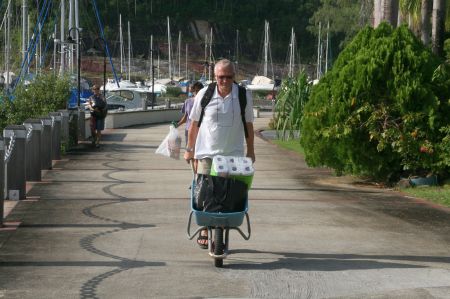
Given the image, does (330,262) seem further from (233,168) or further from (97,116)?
(97,116)

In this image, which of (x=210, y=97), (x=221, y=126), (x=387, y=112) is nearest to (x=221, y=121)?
(x=221, y=126)

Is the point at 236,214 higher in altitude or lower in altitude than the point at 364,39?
lower

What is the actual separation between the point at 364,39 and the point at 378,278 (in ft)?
32.1

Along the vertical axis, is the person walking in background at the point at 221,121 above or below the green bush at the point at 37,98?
above

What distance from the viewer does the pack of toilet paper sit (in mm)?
9945

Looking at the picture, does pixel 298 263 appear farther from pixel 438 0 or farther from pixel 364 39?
pixel 438 0

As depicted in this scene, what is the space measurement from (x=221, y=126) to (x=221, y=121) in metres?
0.05

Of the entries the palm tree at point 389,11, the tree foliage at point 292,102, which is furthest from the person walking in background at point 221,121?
the tree foliage at point 292,102

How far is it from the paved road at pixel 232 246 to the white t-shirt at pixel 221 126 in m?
1.05

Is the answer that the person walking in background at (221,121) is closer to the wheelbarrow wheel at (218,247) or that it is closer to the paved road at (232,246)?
the wheelbarrow wheel at (218,247)

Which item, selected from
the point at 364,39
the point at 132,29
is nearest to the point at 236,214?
the point at 364,39

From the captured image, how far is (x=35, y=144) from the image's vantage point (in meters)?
17.5

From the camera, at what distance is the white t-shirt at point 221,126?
1035cm

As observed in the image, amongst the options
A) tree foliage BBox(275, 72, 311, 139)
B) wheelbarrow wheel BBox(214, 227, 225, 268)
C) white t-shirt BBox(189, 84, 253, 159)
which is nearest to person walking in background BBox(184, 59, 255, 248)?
white t-shirt BBox(189, 84, 253, 159)
